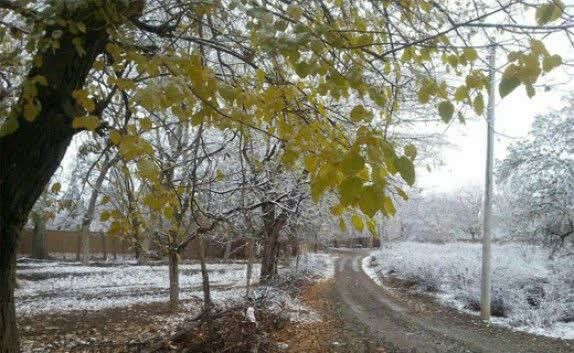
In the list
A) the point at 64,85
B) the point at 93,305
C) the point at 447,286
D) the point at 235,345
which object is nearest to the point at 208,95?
the point at 64,85

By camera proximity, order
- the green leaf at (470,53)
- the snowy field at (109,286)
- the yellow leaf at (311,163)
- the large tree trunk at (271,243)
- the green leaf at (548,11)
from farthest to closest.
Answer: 1. the large tree trunk at (271,243)
2. the snowy field at (109,286)
3. the green leaf at (470,53)
4. the yellow leaf at (311,163)
5. the green leaf at (548,11)

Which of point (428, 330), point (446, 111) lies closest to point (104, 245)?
point (428, 330)

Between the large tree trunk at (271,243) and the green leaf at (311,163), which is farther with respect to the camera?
the large tree trunk at (271,243)

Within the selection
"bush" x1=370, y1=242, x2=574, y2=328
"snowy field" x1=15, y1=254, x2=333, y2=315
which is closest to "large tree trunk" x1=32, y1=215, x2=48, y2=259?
"snowy field" x1=15, y1=254, x2=333, y2=315

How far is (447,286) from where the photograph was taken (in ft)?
60.0

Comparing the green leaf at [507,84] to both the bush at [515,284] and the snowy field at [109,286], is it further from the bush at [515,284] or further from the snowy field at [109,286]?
the bush at [515,284]

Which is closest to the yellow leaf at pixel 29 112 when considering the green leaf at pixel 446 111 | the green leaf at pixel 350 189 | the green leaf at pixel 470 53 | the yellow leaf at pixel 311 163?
the yellow leaf at pixel 311 163

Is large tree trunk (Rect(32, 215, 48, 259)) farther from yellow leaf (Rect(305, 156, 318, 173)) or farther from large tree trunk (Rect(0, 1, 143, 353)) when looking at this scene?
yellow leaf (Rect(305, 156, 318, 173))

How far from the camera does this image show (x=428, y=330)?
11.4 m

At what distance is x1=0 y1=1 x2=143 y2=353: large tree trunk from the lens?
293 cm

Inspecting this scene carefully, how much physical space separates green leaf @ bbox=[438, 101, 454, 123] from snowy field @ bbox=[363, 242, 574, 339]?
11.0 metres

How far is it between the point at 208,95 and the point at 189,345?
6.31m

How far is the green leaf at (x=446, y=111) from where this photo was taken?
7.25ft

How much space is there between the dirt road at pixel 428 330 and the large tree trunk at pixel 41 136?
7.80 m
